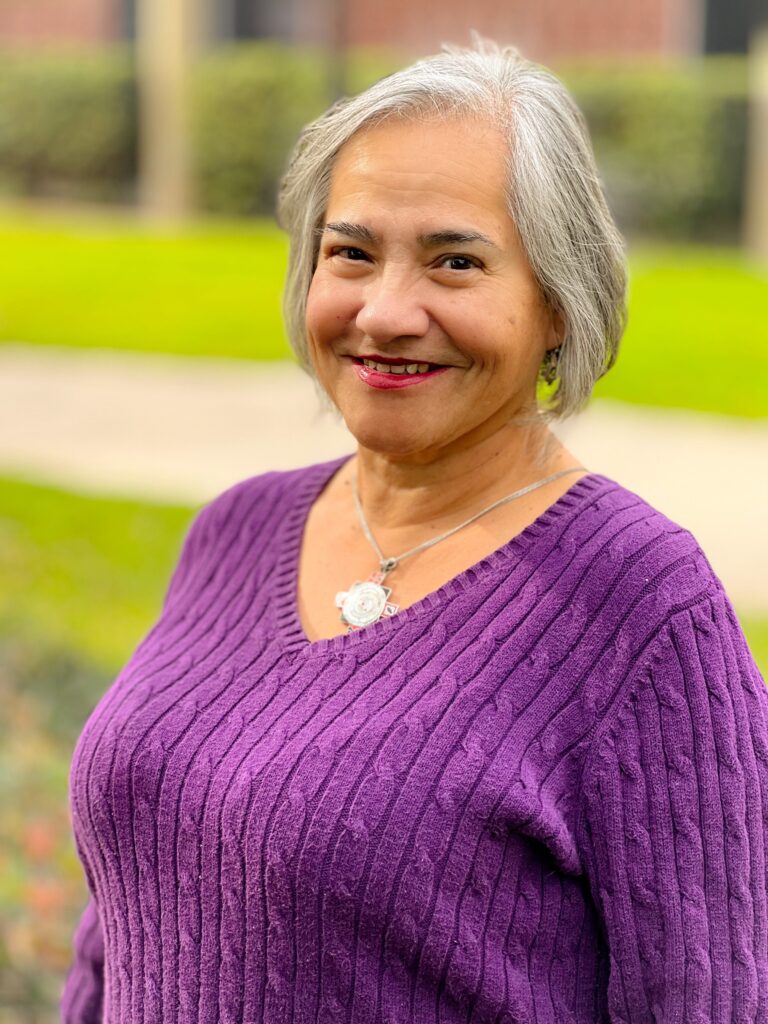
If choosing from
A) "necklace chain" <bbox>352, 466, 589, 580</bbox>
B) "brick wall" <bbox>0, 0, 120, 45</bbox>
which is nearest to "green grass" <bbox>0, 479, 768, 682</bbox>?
"necklace chain" <bbox>352, 466, 589, 580</bbox>

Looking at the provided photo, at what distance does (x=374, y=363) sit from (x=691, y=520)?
15.2 ft

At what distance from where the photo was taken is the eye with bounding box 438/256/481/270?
70.6 inches

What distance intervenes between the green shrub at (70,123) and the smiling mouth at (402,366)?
1797cm

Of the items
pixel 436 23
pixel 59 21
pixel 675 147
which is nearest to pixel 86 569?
pixel 675 147

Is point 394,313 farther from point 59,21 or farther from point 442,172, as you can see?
point 59,21

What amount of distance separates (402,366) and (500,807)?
545 millimetres

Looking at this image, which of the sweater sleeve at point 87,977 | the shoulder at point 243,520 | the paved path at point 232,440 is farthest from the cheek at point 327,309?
the paved path at point 232,440

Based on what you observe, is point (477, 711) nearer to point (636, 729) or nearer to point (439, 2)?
point (636, 729)

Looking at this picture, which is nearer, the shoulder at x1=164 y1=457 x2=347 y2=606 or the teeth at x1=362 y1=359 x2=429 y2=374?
the teeth at x1=362 y1=359 x2=429 y2=374

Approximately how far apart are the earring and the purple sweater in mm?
158

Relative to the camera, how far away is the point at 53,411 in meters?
8.60

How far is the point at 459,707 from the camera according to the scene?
1763 mm

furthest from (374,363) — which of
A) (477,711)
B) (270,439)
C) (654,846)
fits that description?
(270,439)

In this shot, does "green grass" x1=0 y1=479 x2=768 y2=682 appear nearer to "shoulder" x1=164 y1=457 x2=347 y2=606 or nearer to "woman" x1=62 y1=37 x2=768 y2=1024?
"shoulder" x1=164 y1=457 x2=347 y2=606
